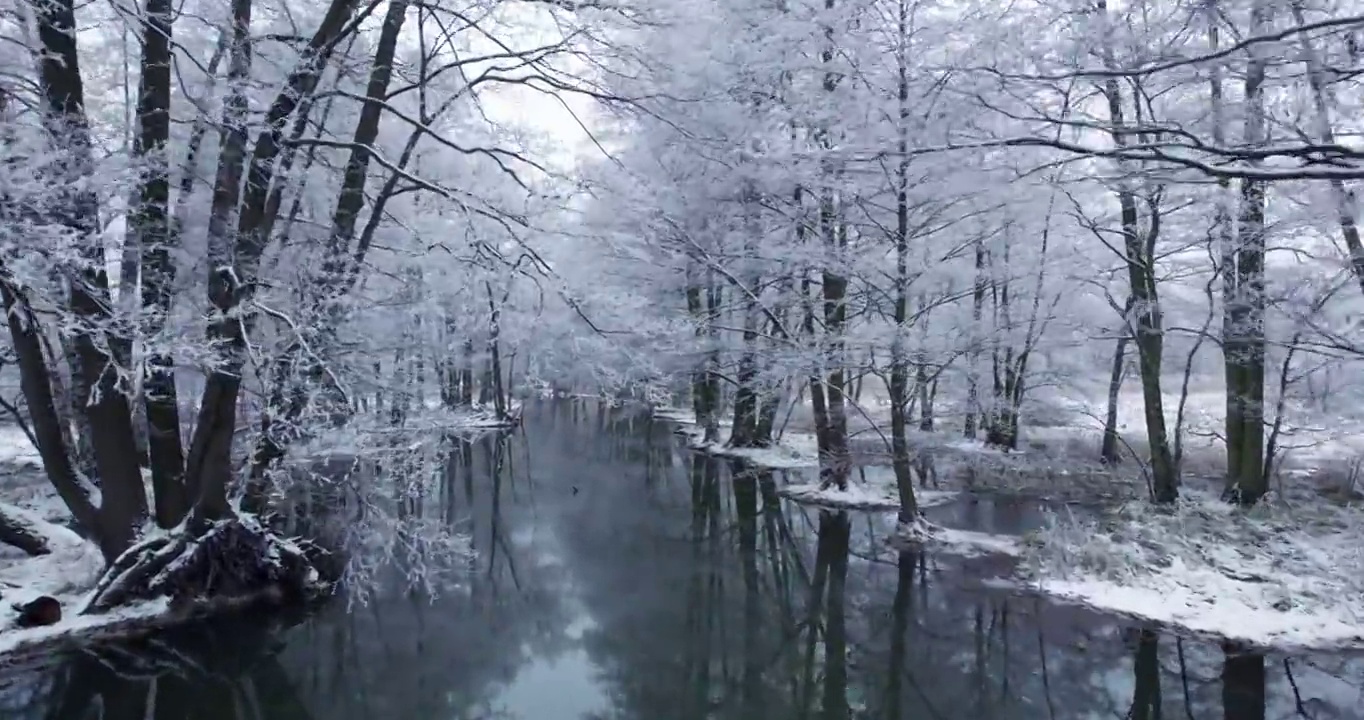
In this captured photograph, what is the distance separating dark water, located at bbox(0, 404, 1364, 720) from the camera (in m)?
6.96

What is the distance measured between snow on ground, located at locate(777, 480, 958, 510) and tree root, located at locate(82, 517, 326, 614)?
8613 mm

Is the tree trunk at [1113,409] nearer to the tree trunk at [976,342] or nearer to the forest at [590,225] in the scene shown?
the forest at [590,225]

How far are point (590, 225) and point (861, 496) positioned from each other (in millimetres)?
7058

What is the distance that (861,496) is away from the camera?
1590 centimetres

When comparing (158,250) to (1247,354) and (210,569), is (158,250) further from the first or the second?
(1247,354)

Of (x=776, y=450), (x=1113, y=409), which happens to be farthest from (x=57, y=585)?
(x=1113, y=409)

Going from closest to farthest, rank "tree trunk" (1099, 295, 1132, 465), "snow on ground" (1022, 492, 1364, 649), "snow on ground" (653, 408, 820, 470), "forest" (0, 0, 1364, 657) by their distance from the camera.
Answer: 1. "forest" (0, 0, 1364, 657)
2. "snow on ground" (1022, 492, 1364, 649)
3. "tree trunk" (1099, 295, 1132, 465)
4. "snow on ground" (653, 408, 820, 470)

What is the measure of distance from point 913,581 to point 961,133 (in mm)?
6153

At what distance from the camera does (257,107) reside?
28.8ft

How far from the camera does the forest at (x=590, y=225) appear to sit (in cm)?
628

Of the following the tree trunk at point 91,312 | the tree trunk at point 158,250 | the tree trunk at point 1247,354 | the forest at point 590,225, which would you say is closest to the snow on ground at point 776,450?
the forest at point 590,225

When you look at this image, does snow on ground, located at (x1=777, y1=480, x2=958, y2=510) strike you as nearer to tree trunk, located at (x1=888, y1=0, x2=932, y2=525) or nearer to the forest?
the forest

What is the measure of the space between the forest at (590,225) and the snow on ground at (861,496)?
0.42 m

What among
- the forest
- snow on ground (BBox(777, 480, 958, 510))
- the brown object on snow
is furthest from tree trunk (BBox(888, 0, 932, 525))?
the brown object on snow
